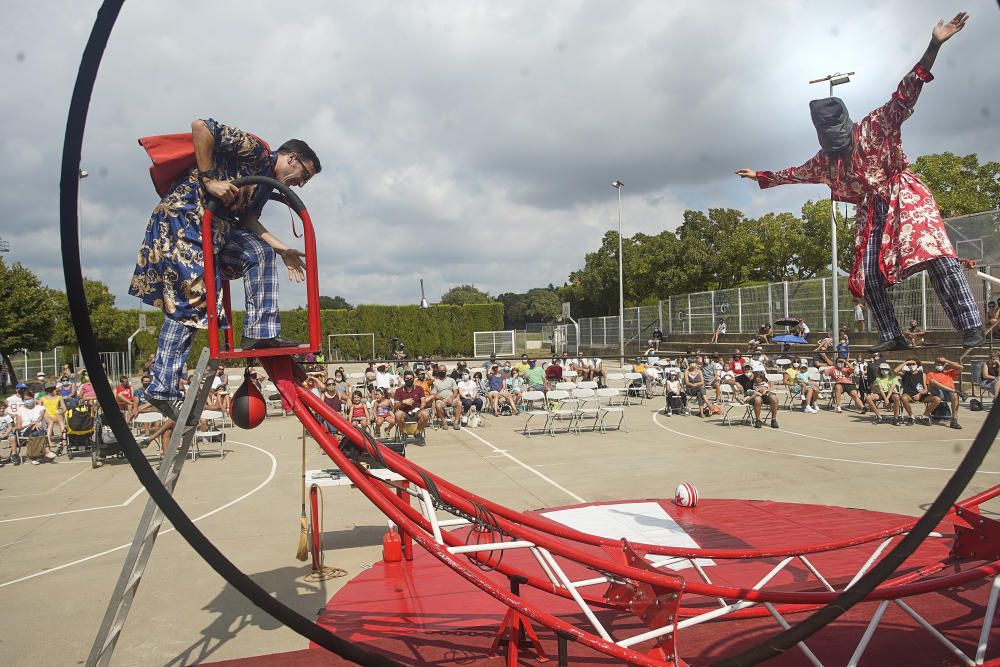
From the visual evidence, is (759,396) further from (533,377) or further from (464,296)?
(464,296)

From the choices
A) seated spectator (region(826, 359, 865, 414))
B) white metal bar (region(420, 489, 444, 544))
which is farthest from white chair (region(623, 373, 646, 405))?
white metal bar (region(420, 489, 444, 544))

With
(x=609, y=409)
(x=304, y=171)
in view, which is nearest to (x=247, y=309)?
(x=304, y=171)

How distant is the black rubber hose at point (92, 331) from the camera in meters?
2.09

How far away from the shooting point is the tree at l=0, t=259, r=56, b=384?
22812 millimetres

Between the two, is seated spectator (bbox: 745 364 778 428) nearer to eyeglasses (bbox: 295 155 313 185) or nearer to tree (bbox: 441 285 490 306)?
eyeglasses (bbox: 295 155 313 185)

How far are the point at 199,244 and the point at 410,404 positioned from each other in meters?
9.92

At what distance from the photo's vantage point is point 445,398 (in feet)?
47.8

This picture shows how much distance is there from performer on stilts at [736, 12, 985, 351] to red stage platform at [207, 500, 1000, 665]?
1721 millimetres

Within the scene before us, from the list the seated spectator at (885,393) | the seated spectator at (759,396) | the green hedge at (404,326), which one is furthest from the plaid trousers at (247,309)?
the green hedge at (404,326)

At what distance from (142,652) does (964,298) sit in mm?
5314

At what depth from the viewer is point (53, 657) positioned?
420 centimetres

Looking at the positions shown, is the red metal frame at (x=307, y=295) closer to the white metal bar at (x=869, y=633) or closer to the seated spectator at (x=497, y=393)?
the white metal bar at (x=869, y=633)

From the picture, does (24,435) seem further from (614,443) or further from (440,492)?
(440,492)

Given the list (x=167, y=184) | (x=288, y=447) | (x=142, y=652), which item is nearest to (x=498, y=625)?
(x=142, y=652)
